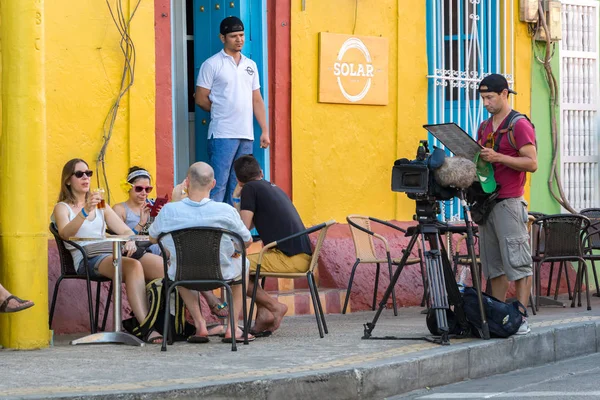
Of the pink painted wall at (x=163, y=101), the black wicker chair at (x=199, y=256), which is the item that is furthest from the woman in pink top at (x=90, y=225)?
the pink painted wall at (x=163, y=101)

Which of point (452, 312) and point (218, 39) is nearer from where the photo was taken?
point (452, 312)

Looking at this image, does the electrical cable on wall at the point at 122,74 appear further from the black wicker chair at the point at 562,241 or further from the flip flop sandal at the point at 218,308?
the black wicker chair at the point at 562,241

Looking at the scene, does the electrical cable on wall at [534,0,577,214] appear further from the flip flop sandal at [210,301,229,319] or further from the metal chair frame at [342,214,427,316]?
the flip flop sandal at [210,301,229,319]

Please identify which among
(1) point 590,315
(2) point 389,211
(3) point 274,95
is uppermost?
(3) point 274,95

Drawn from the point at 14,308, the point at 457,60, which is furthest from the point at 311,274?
the point at 457,60

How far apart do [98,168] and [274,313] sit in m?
2.17

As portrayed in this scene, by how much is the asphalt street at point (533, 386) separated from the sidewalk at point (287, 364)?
0.47 feet

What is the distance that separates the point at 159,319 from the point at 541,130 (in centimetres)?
708

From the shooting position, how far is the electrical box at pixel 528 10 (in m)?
14.8

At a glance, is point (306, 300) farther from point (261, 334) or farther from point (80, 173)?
point (80, 173)

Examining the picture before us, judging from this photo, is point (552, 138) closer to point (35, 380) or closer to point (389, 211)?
point (389, 211)

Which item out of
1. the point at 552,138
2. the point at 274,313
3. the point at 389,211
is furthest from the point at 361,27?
the point at 274,313

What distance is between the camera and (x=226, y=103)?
1184cm

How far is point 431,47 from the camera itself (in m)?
13.9
